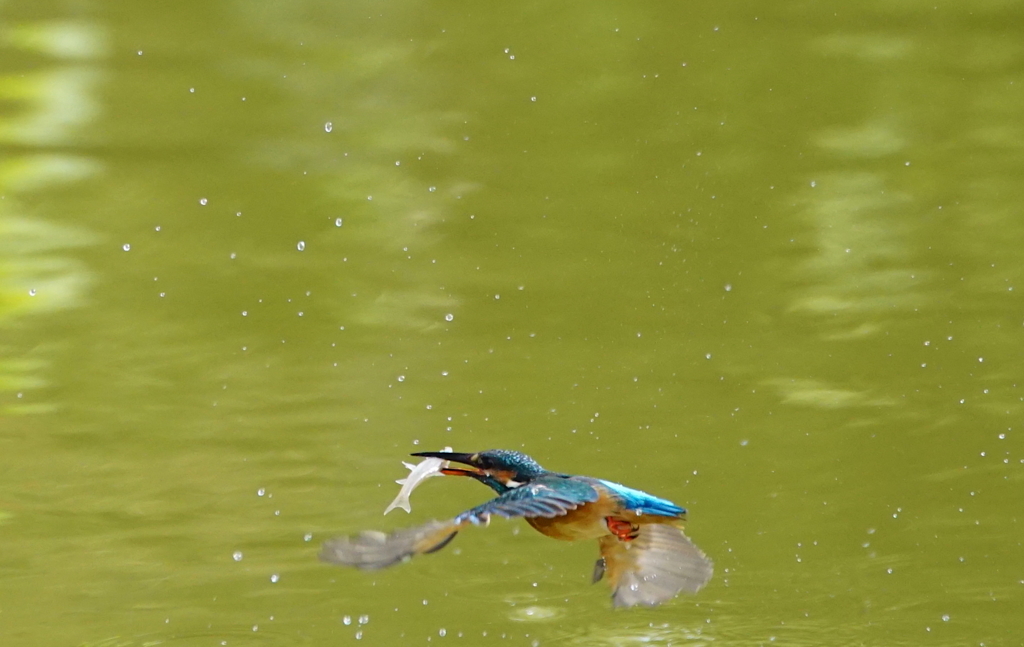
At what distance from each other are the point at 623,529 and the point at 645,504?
0.12 metres

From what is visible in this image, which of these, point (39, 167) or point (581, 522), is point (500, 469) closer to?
point (581, 522)

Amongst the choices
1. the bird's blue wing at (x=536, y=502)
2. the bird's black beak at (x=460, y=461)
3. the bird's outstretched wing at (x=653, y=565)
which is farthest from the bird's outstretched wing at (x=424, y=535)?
the bird's black beak at (x=460, y=461)

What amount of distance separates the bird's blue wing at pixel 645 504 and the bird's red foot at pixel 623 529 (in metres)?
0.06

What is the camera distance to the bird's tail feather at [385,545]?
5.20 feet

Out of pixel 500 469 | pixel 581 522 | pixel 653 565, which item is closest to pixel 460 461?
pixel 500 469

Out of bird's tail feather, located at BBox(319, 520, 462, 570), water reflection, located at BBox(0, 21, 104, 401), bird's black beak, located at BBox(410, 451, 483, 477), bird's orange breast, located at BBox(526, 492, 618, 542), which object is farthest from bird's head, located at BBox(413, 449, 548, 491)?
water reflection, located at BBox(0, 21, 104, 401)

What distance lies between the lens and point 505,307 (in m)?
3.17

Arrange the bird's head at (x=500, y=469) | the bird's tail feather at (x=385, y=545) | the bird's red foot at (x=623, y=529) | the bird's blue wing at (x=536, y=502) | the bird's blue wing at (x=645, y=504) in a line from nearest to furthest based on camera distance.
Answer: the bird's tail feather at (x=385, y=545) < the bird's blue wing at (x=536, y=502) < the bird's blue wing at (x=645, y=504) < the bird's red foot at (x=623, y=529) < the bird's head at (x=500, y=469)

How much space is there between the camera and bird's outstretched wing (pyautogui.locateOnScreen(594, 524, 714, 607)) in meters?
2.18

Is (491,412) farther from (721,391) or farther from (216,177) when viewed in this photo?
(216,177)

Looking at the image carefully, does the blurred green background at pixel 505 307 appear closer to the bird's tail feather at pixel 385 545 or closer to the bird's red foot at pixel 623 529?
the bird's red foot at pixel 623 529

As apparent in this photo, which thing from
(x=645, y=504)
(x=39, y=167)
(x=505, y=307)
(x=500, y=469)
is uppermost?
(x=39, y=167)

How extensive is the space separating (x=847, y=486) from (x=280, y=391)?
1.87 meters

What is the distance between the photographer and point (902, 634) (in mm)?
3691
